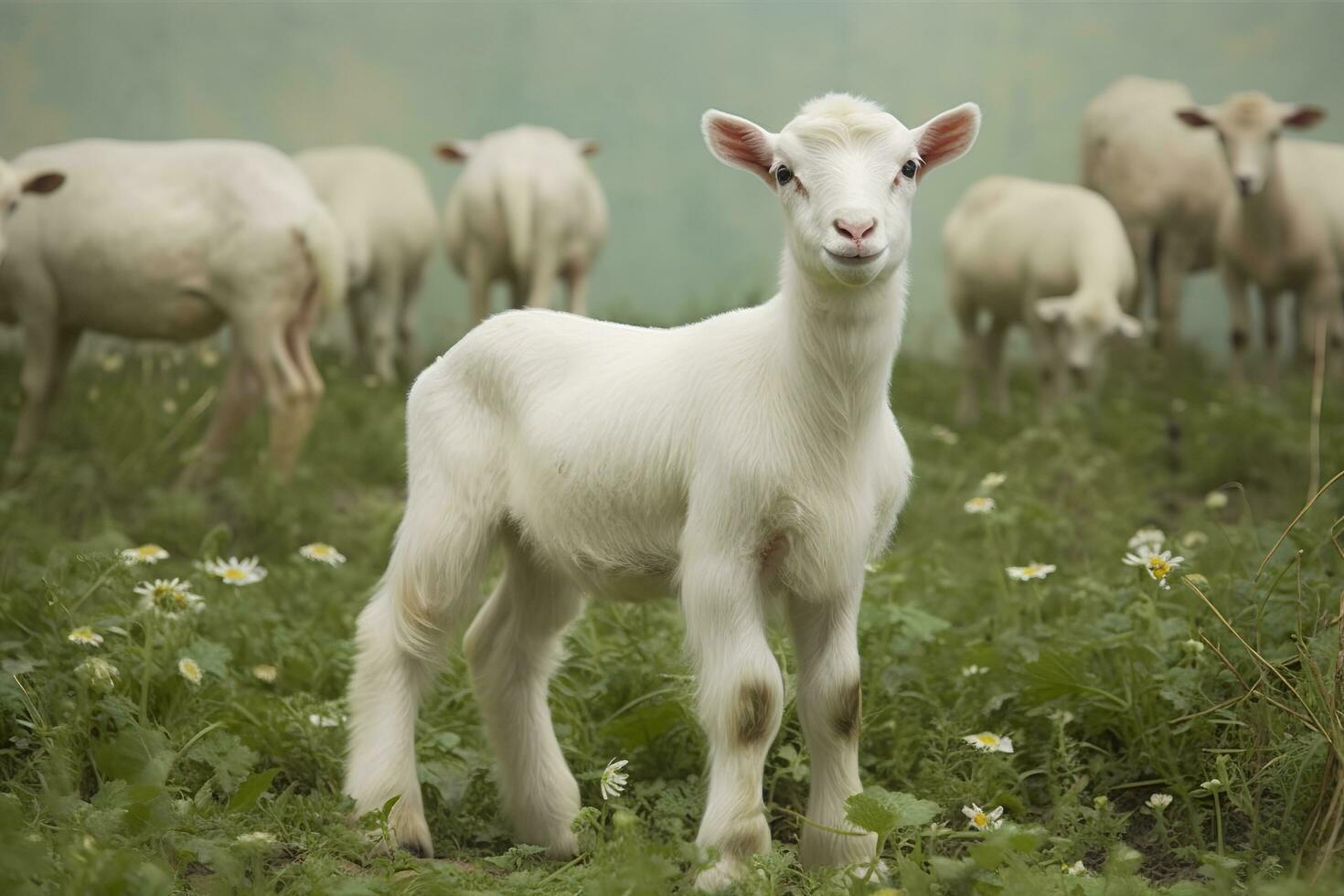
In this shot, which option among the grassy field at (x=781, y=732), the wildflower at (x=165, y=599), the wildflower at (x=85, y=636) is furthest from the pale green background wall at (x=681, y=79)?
the wildflower at (x=85, y=636)

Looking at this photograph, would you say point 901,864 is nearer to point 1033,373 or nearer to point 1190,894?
point 1190,894

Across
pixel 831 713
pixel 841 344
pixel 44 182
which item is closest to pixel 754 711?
pixel 831 713

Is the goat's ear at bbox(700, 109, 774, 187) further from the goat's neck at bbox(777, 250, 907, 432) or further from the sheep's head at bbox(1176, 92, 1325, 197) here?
the sheep's head at bbox(1176, 92, 1325, 197)

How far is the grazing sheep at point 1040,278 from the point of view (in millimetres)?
8242

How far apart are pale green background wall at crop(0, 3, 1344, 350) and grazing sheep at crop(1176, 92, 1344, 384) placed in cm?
302

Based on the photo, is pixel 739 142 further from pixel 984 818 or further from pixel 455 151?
pixel 455 151

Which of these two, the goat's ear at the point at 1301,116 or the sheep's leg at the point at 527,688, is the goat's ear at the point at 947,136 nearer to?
the sheep's leg at the point at 527,688

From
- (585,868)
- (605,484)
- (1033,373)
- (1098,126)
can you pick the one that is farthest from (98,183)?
(1098,126)

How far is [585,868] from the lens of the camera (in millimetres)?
2904

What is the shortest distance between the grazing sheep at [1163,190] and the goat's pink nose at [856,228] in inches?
336

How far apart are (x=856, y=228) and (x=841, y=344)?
0.99 ft

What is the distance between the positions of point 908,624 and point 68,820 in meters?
2.19

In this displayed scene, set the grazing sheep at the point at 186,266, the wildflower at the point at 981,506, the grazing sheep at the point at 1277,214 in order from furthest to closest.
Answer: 1. the grazing sheep at the point at 1277,214
2. the grazing sheep at the point at 186,266
3. the wildflower at the point at 981,506

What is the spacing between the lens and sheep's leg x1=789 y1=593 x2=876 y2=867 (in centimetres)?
298
